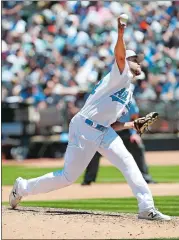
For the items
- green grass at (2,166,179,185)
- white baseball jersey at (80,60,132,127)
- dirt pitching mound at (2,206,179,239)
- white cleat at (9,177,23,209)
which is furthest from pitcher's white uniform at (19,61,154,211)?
green grass at (2,166,179,185)

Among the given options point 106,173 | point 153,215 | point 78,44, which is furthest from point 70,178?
point 78,44

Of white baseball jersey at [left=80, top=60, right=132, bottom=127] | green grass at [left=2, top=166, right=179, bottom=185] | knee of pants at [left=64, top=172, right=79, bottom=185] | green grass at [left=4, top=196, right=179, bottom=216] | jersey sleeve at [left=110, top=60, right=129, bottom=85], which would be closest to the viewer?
jersey sleeve at [left=110, top=60, right=129, bottom=85]

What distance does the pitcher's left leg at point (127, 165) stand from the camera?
7.19 meters

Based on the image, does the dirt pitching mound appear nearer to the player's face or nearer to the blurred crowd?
the player's face

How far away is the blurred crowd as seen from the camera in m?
20.4

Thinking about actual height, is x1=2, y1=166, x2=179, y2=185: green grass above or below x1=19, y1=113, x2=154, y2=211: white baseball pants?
below

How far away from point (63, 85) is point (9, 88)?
1.67 meters

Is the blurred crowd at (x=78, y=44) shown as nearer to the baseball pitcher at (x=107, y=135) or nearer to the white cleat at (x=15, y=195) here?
the white cleat at (x=15, y=195)

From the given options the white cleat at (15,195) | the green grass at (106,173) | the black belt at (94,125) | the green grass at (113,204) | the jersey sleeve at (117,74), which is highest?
the jersey sleeve at (117,74)

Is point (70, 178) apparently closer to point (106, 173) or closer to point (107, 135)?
point (107, 135)

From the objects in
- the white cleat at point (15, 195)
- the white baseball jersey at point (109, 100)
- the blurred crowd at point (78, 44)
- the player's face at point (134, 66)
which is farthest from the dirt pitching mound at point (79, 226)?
the blurred crowd at point (78, 44)

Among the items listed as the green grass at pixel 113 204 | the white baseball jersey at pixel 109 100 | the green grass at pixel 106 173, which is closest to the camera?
the white baseball jersey at pixel 109 100

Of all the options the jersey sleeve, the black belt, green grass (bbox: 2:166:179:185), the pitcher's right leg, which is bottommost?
green grass (bbox: 2:166:179:185)

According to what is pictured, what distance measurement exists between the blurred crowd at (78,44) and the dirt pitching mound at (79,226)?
40.6 ft
